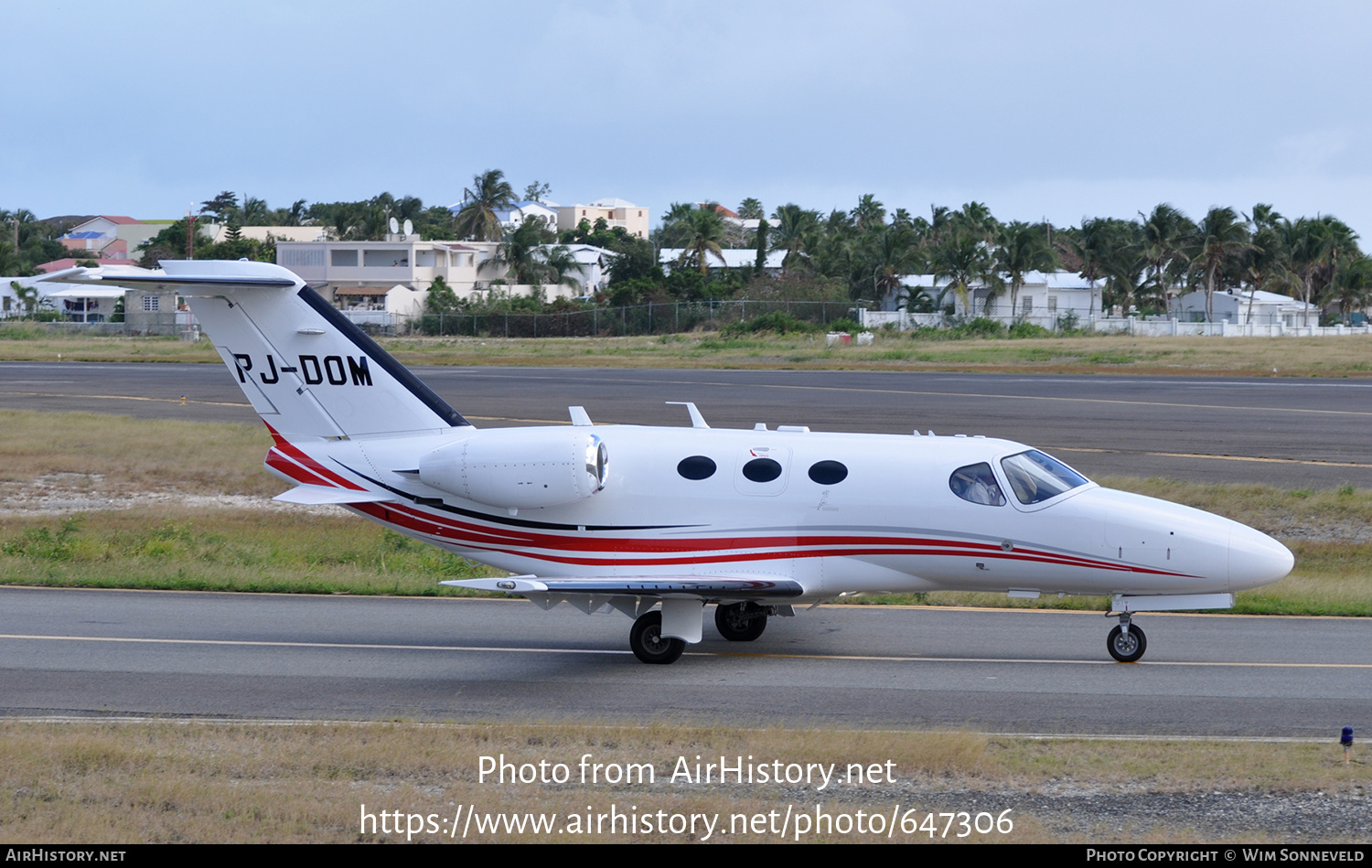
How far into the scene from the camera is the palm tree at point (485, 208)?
454ft

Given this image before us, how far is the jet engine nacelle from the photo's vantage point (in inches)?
570

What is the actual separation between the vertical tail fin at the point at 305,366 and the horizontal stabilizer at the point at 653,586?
2896 mm

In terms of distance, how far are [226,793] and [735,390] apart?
3956 cm

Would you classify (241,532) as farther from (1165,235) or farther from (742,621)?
(1165,235)

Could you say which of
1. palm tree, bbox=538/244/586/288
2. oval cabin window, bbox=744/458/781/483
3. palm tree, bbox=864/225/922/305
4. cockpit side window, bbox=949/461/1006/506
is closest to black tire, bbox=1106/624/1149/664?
cockpit side window, bbox=949/461/1006/506

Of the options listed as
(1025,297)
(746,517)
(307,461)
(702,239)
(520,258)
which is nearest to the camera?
(746,517)

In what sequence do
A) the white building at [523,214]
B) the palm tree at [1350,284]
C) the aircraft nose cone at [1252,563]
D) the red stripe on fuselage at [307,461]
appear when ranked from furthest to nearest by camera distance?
the white building at [523,214], the palm tree at [1350,284], the red stripe on fuselage at [307,461], the aircraft nose cone at [1252,563]

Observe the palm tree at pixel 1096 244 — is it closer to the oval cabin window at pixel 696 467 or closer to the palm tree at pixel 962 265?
the palm tree at pixel 962 265

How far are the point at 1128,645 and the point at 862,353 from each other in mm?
55604

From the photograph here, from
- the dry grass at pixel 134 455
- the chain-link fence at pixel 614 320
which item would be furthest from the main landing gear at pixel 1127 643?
the chain-link fence at pixel 614 320

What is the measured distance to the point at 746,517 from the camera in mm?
14586

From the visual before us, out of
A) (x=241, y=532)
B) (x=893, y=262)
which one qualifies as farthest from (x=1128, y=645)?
(x=893, y=262)

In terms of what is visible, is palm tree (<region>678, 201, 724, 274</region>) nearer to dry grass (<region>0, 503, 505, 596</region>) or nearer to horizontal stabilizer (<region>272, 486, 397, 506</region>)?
dry grass (<region>0, 503, 505, 596</region>)

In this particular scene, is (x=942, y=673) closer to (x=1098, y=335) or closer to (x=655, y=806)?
(x=655, y=806)
